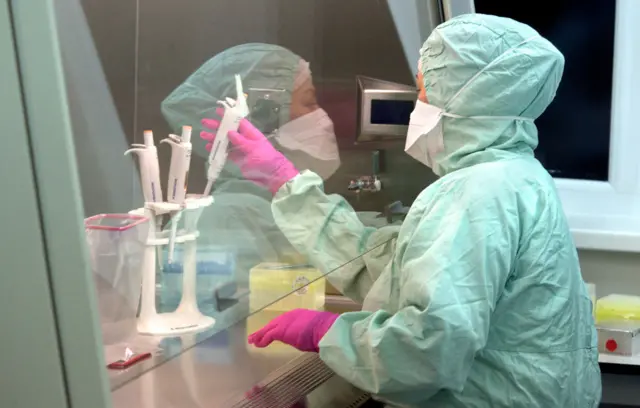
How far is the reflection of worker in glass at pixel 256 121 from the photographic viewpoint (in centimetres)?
134

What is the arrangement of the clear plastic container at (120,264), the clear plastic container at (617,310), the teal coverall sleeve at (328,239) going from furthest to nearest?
the clear plastic container at (617,310), the teal coverall sleeve at (328,239), the clear plastic container at (120,264)

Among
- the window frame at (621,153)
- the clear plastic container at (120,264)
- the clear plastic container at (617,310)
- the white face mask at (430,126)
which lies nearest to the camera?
the clear plastic container at (120,264)

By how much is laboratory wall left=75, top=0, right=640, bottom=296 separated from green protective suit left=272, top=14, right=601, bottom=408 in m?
0.38

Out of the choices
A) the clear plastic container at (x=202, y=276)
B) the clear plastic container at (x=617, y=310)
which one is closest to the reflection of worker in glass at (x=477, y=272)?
the clear plastic container at (x=202, y=276)

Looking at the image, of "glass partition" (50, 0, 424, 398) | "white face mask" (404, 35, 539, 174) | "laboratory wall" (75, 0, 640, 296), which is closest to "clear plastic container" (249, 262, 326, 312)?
"glass partition" (50, 0, 424, 398)

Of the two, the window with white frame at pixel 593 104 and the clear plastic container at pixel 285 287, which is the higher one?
the window with white frame at pixel 593 104

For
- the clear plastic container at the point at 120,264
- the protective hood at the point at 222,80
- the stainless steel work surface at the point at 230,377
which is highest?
the protective hood at the point at 222,80

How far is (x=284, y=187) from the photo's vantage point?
1.51m

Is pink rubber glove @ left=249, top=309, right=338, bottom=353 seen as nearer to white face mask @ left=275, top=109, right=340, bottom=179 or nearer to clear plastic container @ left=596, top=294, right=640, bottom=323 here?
white face mask @ left=275, top=109, right=340, bottom=179

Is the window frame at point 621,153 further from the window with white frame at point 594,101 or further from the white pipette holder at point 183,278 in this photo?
the white pipette holder at point 183,278

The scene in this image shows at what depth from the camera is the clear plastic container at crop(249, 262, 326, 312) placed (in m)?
1.29

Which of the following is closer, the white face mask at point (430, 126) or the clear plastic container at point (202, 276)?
the clear plastic container at point (202, 276)

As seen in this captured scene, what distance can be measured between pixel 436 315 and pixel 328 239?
21.2 inches

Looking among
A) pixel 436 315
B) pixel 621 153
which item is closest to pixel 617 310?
pixel 621 153
